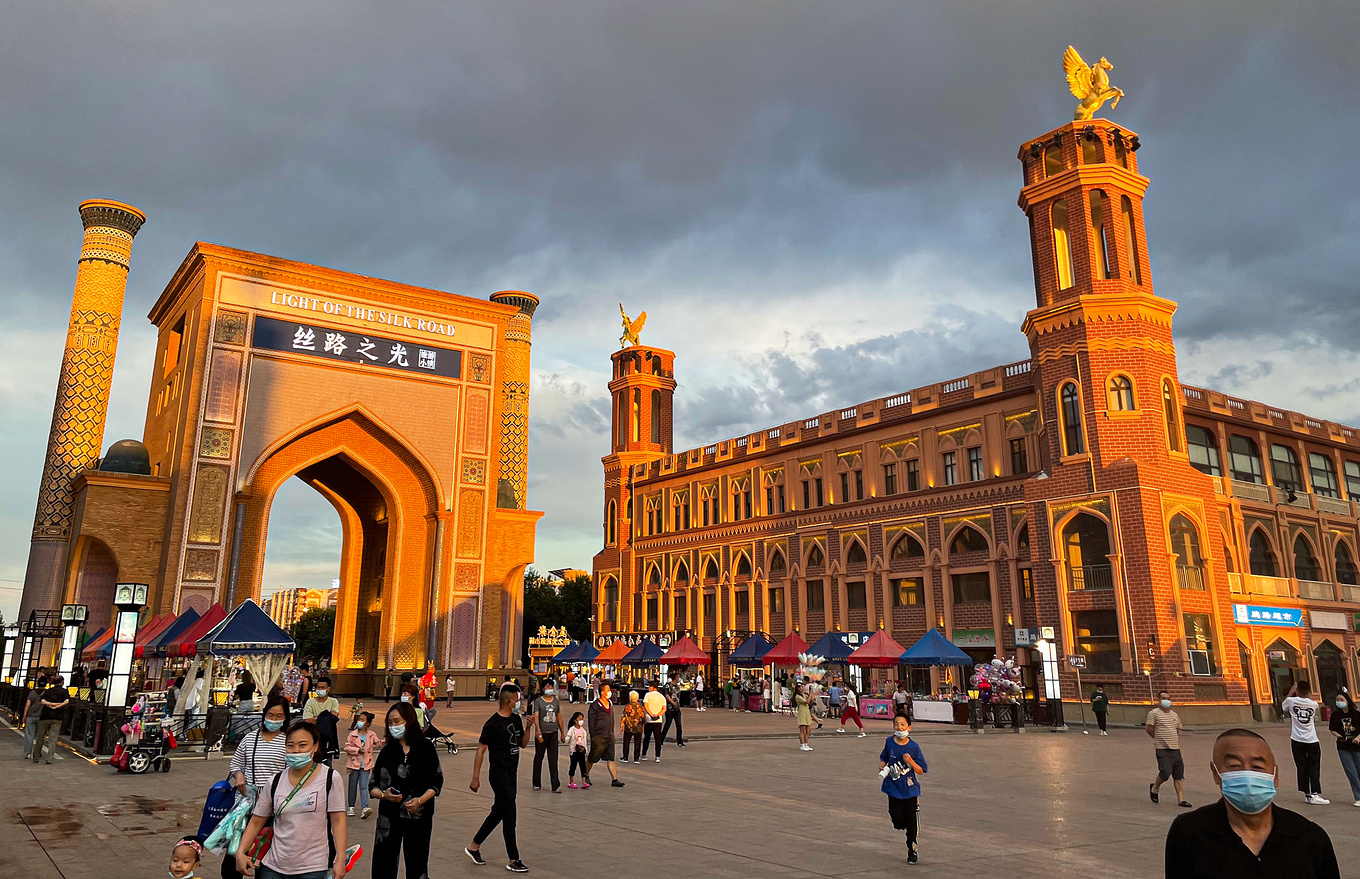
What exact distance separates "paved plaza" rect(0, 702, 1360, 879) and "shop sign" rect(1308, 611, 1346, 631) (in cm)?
2436

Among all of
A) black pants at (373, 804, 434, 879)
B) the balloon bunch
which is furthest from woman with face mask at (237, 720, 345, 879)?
the balloon bunch

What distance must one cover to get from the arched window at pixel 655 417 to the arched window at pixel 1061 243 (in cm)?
2925

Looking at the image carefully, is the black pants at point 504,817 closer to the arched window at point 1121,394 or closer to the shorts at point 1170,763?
the shorts at point 1170,763

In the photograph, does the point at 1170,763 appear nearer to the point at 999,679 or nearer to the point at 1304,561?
the point at 999,679

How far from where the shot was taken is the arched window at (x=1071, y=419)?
35.2m

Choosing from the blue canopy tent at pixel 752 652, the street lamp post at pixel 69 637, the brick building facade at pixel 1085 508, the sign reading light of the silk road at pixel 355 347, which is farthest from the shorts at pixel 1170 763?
the sign reading light of the silk road at pixel 355 347

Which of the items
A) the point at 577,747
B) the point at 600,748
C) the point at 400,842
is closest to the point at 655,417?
the point at 600,748

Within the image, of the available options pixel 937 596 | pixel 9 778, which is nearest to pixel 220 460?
pixel 9 778

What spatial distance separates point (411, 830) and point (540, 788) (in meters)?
7.15

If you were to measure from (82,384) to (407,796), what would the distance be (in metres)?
35.1

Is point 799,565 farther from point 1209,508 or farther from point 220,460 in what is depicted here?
point 220,460

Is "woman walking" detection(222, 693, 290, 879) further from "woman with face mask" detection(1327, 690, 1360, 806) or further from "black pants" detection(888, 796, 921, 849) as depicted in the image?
"woman with face mask" detection(1327, 690, 1360, 806)

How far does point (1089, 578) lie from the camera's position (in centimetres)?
3431

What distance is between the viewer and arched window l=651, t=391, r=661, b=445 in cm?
6131
